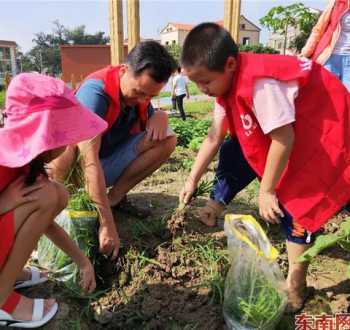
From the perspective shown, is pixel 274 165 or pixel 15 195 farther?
pixel 274 165

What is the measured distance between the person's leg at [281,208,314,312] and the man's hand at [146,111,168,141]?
91 centimetres

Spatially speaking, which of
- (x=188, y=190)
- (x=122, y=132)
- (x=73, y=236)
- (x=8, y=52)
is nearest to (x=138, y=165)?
(x=122, y=132)

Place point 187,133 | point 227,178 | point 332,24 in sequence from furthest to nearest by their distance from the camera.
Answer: point 187,133, point 332,24, point 227,178

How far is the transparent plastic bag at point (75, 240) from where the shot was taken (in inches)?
75.4

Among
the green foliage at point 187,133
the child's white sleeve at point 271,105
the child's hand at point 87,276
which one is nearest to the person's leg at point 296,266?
the child's white sleeve at point 271,105

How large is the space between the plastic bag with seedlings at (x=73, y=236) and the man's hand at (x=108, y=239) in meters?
0.10

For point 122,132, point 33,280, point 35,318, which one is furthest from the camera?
point 122,132

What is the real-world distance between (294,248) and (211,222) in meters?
0.55

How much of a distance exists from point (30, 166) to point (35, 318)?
58cm

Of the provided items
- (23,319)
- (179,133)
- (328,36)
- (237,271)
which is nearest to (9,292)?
(23,319)

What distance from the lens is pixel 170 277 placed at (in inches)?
76.7

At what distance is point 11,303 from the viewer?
1599 mm

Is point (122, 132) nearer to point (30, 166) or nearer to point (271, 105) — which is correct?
point (30, 166)

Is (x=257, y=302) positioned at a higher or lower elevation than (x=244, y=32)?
higher
